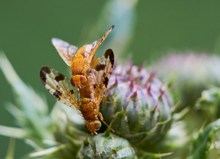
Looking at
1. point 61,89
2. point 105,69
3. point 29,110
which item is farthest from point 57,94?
point 29,110

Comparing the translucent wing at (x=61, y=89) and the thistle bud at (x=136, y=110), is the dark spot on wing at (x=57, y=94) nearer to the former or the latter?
the translucent wing at (x=61, y=89)

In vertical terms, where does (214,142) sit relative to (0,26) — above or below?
below

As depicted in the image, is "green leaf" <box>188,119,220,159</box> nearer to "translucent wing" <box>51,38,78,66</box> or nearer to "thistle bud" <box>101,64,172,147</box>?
"thistle bud" <box>101,64,172,147</box>

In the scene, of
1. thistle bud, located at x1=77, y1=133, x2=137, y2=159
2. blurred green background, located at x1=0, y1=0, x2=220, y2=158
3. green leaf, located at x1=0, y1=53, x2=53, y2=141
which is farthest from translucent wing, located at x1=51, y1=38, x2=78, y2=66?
blurred green background, located at x1=0, y1=0, x2=220, y2=158

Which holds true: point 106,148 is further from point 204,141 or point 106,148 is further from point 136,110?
point 204,141

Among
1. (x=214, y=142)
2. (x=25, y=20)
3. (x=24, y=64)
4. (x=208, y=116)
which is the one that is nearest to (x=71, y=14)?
(x=25, y=20)

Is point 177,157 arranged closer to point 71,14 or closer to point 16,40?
point 16,40

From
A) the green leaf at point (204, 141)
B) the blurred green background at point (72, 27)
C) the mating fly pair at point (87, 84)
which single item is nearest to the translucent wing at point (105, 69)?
the mating fly pair at point (87, 84)
